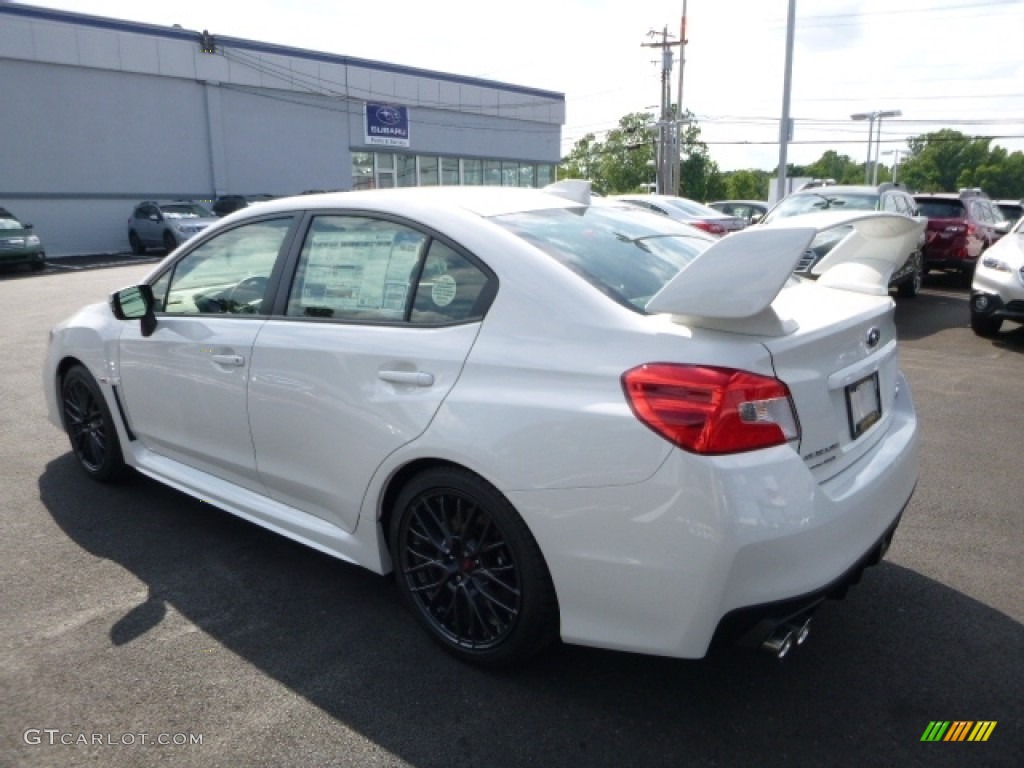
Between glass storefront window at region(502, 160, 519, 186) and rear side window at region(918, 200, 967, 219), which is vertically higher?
glass storefront window at region(502, 160, 519, 186)

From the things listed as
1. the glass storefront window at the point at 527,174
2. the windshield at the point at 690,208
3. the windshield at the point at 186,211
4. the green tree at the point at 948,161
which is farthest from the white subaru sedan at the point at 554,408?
the green tree at the point at 948,161

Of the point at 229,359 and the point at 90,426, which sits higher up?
the point at 229,359

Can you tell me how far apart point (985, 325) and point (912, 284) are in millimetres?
3576

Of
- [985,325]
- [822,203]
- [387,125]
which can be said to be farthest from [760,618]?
[387,125]

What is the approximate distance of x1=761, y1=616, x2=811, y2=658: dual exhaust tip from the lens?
2.34m

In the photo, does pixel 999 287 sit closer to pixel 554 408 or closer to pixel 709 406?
pixel 709 406

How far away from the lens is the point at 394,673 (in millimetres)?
2832

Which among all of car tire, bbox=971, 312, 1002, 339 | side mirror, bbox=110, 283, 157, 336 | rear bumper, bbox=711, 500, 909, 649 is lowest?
car tire, bbox=971, 312, 1002, 339

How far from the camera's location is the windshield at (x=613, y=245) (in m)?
2.69

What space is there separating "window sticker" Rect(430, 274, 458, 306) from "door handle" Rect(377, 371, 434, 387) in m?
0.28

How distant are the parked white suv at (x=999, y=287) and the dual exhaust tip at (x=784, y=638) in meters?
7.25

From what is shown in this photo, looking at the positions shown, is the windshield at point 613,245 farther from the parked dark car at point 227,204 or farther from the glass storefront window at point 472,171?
the glass storefront window at point 472,171

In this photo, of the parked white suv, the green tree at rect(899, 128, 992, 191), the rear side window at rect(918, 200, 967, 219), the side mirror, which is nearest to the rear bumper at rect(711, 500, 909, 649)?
the side mirror

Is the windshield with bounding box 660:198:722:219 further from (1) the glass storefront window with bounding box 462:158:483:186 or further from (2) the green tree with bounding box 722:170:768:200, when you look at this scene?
(2) the green tree with bounding box 722:170:768:200
